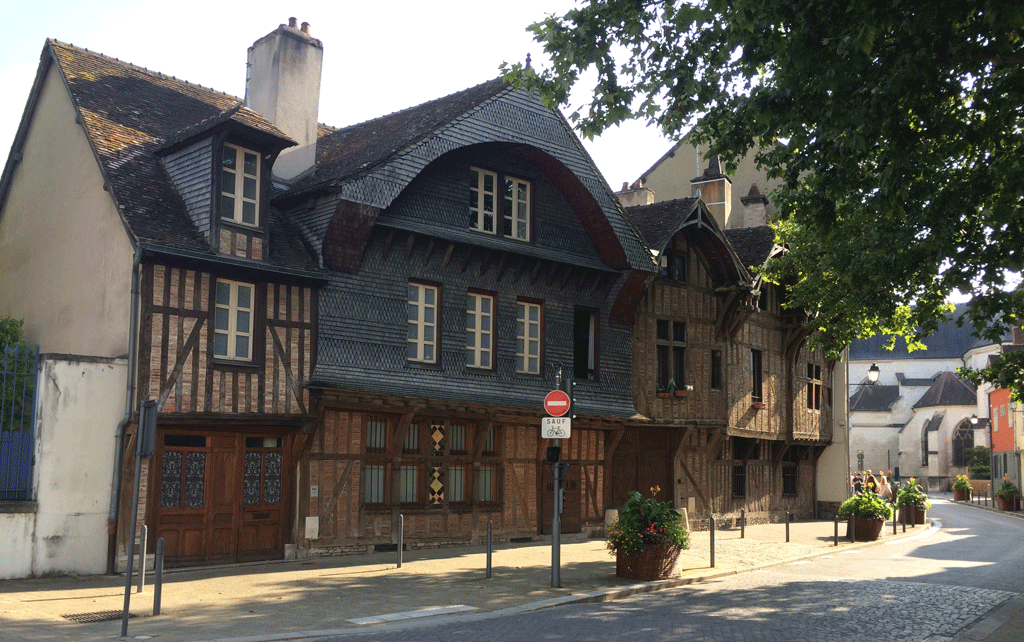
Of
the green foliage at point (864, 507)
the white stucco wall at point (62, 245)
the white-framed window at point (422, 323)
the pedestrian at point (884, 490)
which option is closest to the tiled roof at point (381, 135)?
the white-framed window at point (422, 323)

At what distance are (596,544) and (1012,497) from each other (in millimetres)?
28906

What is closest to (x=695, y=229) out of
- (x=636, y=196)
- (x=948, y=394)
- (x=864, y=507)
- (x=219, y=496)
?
(x=636, y=196)

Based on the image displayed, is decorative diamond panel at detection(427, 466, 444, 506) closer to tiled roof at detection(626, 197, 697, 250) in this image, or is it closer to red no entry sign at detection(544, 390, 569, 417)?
red no entry sign at detection(544, 390, 569, 417)

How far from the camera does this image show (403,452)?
63.2ft

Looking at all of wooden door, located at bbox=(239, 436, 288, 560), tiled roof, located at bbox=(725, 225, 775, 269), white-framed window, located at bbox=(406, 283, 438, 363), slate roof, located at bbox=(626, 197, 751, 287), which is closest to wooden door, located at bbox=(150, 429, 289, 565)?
wooden door, located at bbox=(239, 436, 288, 560)

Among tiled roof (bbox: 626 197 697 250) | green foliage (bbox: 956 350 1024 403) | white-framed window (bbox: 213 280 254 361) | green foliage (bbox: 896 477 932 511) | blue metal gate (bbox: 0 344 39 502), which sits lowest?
green foliage (bbox: 896 477 932 511)

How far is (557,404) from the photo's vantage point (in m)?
14.7

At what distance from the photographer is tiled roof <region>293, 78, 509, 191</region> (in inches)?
738

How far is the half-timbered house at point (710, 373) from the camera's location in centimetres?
2450

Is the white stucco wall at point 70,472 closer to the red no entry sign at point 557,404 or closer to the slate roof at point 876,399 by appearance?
the red no entry sign at point 557,404

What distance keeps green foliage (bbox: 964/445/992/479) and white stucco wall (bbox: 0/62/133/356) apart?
60894 millimetres

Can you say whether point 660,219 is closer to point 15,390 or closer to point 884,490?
point 884,490

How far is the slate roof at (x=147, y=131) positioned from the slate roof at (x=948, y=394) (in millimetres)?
66861

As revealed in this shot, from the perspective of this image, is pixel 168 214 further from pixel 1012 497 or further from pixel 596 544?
pixel 1012 497
